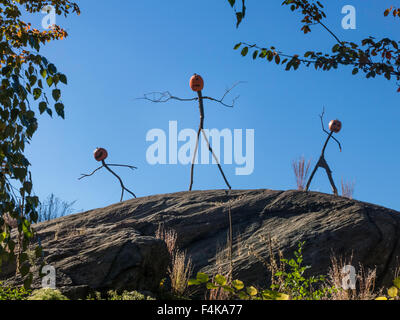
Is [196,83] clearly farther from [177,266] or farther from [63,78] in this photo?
[63,78]

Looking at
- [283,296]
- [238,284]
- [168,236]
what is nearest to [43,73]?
[238,284]

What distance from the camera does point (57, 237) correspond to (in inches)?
259

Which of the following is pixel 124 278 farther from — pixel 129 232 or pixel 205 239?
pixel 205 239

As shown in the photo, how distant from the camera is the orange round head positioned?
321 inches

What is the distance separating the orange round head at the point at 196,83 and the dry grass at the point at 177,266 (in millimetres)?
2884

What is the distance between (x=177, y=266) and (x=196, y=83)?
381 cm

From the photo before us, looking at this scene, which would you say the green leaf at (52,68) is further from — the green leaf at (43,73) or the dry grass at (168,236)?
the dry grass at (168,236)

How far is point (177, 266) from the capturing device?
231 inches

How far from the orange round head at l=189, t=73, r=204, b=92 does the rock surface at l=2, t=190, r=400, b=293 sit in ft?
6.94

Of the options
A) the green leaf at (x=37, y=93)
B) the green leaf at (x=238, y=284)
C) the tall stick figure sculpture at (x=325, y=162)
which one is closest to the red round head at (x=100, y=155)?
the tall stick figure sculpture at (x=325, y=162)

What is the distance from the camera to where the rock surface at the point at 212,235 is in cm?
528

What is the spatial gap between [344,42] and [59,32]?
16.3 ft

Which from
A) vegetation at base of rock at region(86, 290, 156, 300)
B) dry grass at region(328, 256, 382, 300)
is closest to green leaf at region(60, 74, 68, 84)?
vegetation at base of rock at region(86, 290, 156, 300)
